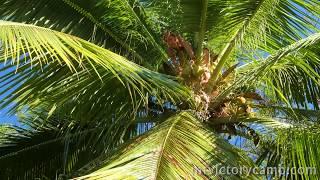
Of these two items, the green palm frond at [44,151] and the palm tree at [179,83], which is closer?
the palm tree at [179,83]

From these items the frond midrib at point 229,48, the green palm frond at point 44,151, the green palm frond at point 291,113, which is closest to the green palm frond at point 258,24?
the frond midrib at point 229,48

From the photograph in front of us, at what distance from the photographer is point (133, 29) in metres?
5.16

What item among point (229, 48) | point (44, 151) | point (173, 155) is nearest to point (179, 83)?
point (229, 48)

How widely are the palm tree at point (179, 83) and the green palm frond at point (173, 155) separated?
0.01 metres

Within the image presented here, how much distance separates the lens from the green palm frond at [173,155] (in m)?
3.56

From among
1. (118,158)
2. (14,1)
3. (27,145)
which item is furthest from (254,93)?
(27,145)

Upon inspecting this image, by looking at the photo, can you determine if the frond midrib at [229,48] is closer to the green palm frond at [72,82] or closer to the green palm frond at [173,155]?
the green palm frond at [72,82]

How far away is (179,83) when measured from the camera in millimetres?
4531

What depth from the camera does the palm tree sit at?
13.4ft

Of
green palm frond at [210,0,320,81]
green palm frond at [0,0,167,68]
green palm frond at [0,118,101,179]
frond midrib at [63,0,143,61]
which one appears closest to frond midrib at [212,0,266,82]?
green palm frond at [210,0,320,81]

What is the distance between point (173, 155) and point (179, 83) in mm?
883

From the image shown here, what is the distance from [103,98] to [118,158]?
2.80ft

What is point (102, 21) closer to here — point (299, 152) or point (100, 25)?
point (100, 25)

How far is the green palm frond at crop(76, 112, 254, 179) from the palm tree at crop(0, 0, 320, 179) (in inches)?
0.4
